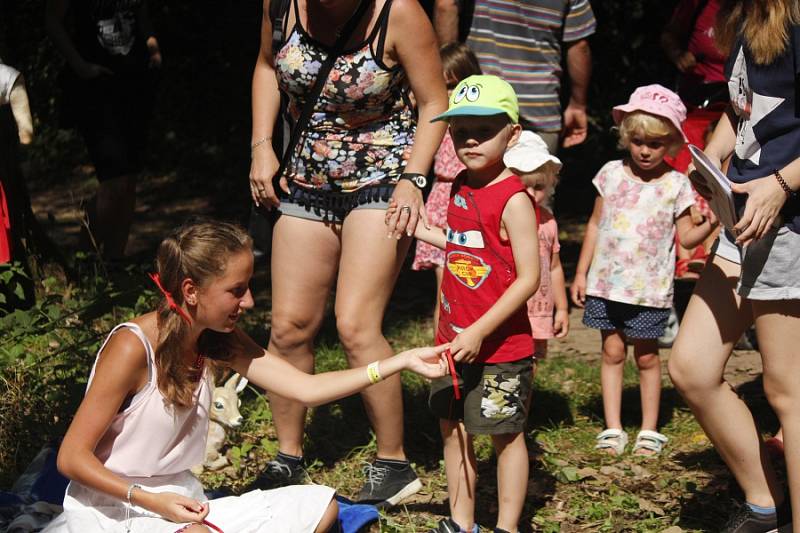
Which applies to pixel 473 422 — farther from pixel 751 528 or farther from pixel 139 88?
pixel 139 88

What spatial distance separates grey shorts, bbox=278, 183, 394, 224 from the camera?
4039 millimetres

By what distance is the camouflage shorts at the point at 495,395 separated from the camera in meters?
3.64

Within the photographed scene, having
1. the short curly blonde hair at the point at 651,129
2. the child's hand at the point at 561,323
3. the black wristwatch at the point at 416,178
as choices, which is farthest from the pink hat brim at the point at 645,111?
the black wristwatch at the point at 416,178

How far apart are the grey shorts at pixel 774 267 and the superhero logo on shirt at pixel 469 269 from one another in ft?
2.76

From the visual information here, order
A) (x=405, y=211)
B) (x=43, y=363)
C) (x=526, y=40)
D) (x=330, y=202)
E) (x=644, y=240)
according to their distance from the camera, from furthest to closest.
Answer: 1. (x=526, y=40)
2. (x=43, y=363)
3. (x=644, y=240)
4. (x=330, y=202)
5. (x=405, y=211)

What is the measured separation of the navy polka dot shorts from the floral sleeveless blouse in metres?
1.26

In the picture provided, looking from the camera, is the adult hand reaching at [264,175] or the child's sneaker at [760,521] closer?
the child's sneaker at [760,521]

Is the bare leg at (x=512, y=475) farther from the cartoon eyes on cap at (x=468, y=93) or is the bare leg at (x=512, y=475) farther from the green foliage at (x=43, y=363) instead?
the green foliage at (x=43, y=363)

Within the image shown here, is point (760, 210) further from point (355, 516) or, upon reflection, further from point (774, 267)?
point (355, 516)

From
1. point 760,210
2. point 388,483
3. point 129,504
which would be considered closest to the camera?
point 760,210

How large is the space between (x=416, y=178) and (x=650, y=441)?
1.70m

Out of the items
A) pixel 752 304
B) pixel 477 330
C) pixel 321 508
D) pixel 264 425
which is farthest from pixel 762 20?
pixel 264 425

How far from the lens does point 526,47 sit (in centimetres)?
575

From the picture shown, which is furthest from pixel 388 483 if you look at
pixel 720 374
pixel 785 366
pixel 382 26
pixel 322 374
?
pixel 382 26
